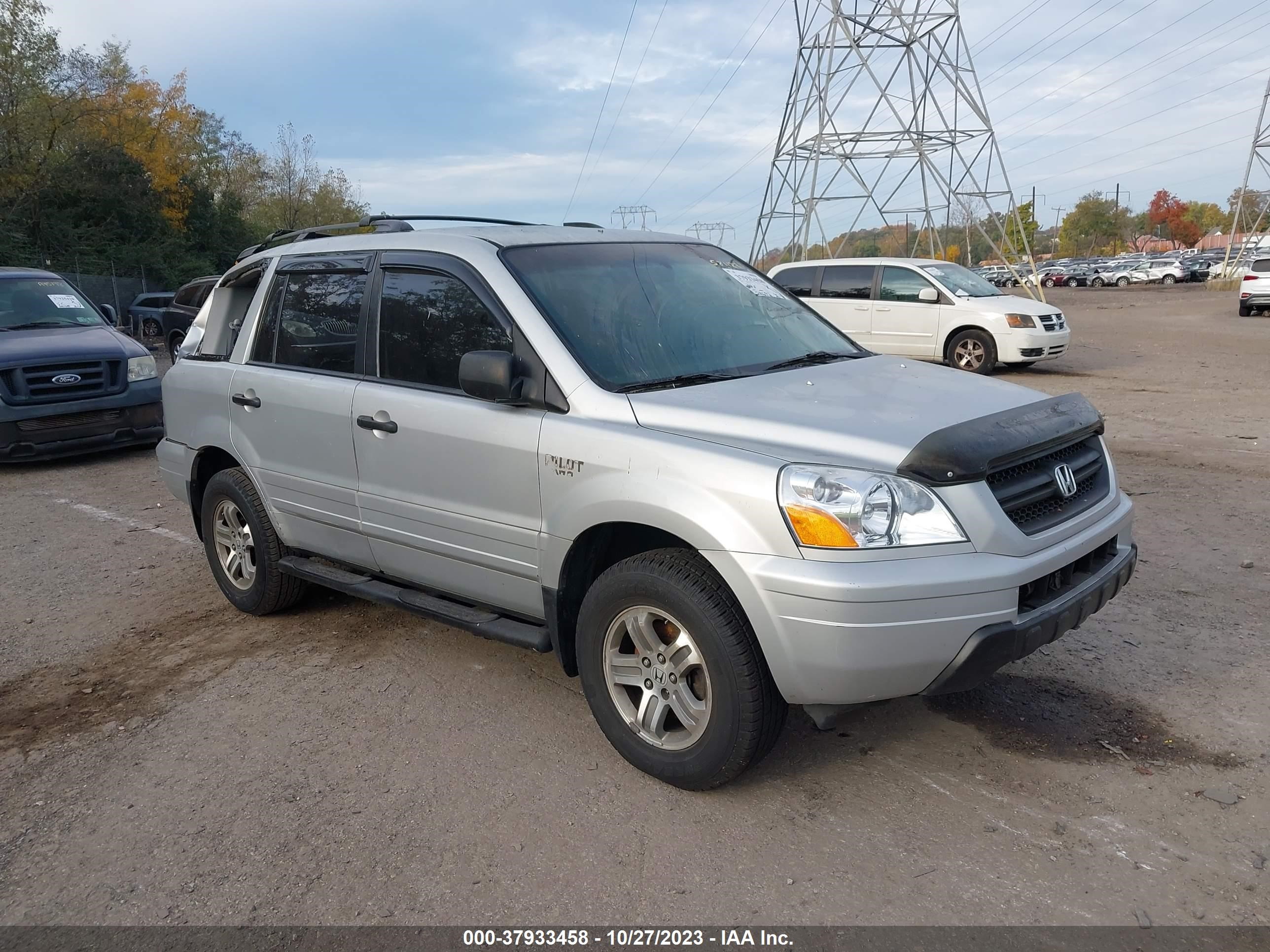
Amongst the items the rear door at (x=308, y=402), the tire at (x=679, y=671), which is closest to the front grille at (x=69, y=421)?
the rear door at (x=308, y=402)

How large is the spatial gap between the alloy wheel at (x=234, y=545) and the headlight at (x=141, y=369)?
5.83m

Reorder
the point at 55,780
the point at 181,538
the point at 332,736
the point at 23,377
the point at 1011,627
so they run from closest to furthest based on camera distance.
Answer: the point at 1011,627 < the point at 55,780 < the point at 332,736 < the point at 181,538 < the point at 23,377

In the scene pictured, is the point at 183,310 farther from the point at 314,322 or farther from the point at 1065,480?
the point at 1065,480

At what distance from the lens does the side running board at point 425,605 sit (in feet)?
13.0

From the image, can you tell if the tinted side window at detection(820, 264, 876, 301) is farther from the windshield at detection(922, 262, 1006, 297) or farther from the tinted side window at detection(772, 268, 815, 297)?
the windshield at detection(922, 262, 1006, 297)

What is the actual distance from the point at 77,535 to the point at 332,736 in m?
4.51

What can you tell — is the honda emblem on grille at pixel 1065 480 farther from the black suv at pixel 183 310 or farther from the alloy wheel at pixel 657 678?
the black suv at pixel 183 310

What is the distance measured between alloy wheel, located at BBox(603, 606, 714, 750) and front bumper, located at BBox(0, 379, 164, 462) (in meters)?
7.37

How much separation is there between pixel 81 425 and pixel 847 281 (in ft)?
35.2

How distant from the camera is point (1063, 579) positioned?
349 cm

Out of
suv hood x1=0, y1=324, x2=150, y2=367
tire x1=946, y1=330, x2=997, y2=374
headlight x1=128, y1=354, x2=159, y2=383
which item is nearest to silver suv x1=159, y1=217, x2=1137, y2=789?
suv hood x1=0, y1=324, x2=150, y2=367

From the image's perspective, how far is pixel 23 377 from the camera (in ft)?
32.5

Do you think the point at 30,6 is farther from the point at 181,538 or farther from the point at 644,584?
the point at 644,584

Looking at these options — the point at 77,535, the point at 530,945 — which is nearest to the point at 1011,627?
the point at 530,945
